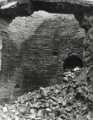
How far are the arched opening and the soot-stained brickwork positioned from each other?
10 cm

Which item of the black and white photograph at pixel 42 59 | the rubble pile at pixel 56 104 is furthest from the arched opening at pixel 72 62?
the rubble pile at pixel 56 104

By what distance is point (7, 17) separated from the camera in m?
5.25

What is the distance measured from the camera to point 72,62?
501 cm

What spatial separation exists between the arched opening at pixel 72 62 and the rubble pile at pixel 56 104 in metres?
0.24

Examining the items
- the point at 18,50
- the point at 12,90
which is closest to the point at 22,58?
the point at 18,50

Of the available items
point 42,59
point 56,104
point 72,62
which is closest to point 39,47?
point 42,59

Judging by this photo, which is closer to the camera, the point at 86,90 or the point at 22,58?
the point at 86,90

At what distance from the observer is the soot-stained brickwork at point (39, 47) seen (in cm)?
479

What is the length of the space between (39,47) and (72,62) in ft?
1.68

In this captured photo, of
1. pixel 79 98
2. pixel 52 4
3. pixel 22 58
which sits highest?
pixel 52 4

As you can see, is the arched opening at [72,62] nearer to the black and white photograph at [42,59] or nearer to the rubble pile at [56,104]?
the black and white photograph at [42,59]

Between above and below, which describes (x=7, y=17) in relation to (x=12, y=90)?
above

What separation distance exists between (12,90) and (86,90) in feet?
3.28

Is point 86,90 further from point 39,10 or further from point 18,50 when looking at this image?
point 39,10
